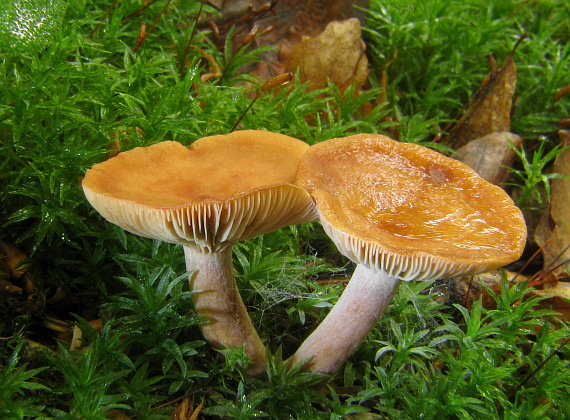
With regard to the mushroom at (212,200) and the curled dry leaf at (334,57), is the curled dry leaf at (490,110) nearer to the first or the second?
the curled dry leaf at (334,57)

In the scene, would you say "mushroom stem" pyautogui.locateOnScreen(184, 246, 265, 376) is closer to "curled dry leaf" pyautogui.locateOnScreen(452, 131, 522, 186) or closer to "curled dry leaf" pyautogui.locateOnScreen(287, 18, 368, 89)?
"curled dry leaf" pyautogui.locateOnScreen(287, 18, 368, 89)

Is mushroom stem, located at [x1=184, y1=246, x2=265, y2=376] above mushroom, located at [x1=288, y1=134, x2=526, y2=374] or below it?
below

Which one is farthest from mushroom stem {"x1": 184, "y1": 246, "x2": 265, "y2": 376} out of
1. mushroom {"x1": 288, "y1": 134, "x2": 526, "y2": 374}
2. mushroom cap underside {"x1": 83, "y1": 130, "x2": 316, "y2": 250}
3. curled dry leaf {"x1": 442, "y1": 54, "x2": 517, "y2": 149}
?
curled dry leaf {"x1": 442, "y1": 54, "x2": 517, "y2": 149}

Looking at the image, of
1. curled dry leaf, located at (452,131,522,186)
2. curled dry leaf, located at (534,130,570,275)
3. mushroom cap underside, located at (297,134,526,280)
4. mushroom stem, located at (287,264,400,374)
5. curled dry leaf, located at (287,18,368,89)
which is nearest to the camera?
mushroom cap underside, located at (297,134,526,280)

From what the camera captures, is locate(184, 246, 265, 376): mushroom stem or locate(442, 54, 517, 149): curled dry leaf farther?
locate(442, 54, 517, 149): curled dry leaf

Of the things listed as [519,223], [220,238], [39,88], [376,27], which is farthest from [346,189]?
[376,27]

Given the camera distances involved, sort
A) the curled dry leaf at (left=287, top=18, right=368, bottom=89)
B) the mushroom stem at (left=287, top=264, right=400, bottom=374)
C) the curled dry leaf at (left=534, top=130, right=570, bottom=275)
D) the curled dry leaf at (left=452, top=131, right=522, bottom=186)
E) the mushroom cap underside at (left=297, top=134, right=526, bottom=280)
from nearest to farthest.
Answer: the mushroom cap underside at (left=297, top=134, right=526, bottom=280) → the mushroom stem at (left=287, top=264, right=400, bottom=374) → the curled dry leaf at (left=534, top=130, right=570, bottom=275) → the curled dry leaf at (left=452, top=131, right=522, bottom=186) → the curled dry leaf at (left=287, top=18, right=368, bottom=89)

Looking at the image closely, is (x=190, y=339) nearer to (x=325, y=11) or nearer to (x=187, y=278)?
(x=187, y=278)

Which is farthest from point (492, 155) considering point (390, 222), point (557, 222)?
point (390, 222)
